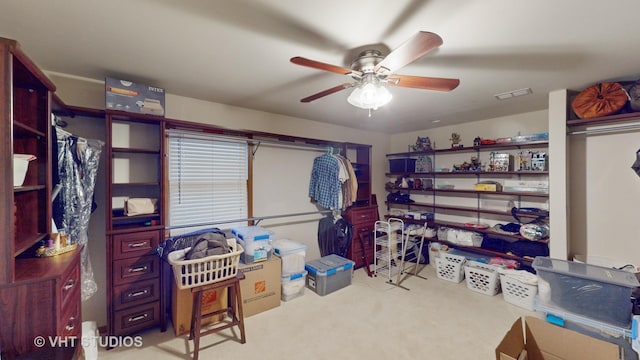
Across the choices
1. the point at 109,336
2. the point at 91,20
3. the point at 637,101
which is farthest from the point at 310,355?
the point at 637,101

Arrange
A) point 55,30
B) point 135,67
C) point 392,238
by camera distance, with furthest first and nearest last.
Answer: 1. point 392,238
2. point 135,67
3. point 55,30

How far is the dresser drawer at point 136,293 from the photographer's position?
2.17 metres

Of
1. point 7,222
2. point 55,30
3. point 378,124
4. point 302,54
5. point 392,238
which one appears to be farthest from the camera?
point 378,124

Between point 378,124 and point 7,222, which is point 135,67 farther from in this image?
point 378,124

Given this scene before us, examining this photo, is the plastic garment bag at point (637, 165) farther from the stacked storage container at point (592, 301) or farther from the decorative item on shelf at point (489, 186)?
the stacked storage container at point (592, 301)

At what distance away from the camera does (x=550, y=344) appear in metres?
1.49

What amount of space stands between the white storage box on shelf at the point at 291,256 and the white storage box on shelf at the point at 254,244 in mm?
181

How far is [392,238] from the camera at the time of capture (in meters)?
3.81

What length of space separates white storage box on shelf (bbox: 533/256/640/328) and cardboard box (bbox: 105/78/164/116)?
3.48m

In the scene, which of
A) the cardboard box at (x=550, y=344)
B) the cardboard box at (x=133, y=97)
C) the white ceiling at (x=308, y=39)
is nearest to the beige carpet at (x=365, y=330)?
the cardboard box at (x=550, y=344)

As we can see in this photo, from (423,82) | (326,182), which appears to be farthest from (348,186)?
(423,82)

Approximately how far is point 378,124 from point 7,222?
4027 mm

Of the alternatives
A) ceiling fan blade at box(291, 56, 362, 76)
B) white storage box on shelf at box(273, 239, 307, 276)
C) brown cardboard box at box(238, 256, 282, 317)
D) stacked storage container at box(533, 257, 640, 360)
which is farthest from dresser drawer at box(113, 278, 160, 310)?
stacked storage container at box(533, 257, 640, 360)

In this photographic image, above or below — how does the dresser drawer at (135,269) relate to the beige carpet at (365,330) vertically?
above
